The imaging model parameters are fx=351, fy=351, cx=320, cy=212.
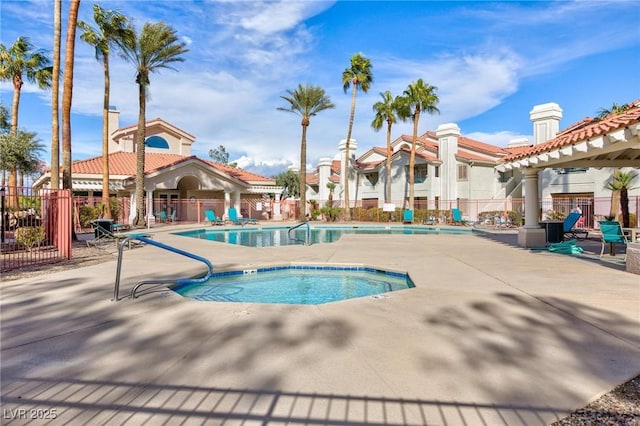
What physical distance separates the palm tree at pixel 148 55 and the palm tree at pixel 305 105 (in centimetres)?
997

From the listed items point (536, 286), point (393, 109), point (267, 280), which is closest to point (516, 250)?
point (536, 286)

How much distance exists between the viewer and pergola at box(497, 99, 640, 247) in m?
6.48

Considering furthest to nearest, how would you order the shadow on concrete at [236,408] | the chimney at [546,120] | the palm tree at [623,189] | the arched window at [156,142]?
the arched window at [156,142], the chimney at [546,120], the palm tree at [623,189], the shadow on concrete at [236,408]

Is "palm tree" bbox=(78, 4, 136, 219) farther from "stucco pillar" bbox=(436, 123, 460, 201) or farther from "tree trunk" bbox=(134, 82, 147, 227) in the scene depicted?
"stucco pillar" bbox=(436, 123, 460, 201)

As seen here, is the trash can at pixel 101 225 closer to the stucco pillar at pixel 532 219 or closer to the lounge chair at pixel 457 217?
the stucco pillar at pixel 532 219

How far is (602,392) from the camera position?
2.75 metres

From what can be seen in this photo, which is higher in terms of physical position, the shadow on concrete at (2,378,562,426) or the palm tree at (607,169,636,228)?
the palm tree at (607,169,636,228)

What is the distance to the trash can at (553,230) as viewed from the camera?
483 inches

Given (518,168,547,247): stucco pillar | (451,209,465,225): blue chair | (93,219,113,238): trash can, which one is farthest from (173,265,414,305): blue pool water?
(451,209,465,225): blue chair

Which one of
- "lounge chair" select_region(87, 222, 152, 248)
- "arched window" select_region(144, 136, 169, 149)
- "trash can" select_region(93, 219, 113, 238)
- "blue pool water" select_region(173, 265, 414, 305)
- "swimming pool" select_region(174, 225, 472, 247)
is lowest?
"blue pool water" select_region(173, 265, 414, 305)

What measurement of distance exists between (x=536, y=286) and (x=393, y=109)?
2724 cm

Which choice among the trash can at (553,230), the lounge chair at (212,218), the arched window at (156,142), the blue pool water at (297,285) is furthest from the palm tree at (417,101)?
the arched window at (156,142)

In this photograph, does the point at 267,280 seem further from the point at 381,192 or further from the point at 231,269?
the point at 381,192

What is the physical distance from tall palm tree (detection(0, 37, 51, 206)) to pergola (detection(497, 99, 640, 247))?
29.0 metres
